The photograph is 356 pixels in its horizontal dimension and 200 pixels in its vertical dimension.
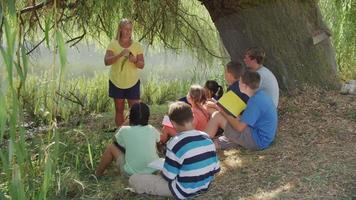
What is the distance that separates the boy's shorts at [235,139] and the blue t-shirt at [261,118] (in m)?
0.04

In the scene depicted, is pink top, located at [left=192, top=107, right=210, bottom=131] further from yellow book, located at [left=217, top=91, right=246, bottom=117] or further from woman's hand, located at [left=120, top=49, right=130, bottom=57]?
woman's hand, located at [left=120, top=49, right=130, bottom=57]

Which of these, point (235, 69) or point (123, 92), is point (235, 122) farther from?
point (123, 92)

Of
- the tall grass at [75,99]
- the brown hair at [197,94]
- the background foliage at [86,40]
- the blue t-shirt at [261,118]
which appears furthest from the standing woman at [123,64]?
the blue t-shirt at [261,118]

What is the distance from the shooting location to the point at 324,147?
395 cm

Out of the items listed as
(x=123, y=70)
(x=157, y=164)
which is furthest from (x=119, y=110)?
(x=157, y=164)

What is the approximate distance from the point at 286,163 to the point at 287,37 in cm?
162

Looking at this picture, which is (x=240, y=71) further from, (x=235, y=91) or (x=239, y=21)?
(x=239, y=21)

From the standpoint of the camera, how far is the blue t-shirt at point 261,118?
4.06 metres

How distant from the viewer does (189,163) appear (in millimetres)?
3338

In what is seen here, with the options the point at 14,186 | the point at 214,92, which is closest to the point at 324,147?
the point at 214,92

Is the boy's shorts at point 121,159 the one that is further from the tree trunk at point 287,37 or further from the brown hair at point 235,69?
the tree trunk at point 287,37

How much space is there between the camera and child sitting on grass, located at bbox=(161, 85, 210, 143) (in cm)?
445

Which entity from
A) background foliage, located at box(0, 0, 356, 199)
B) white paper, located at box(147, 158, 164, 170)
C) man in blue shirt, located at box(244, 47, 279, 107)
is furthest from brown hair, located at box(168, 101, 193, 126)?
man in blue shirt, located at box(244, 47, 279, 107)

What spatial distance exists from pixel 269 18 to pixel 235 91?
40.8 inches
